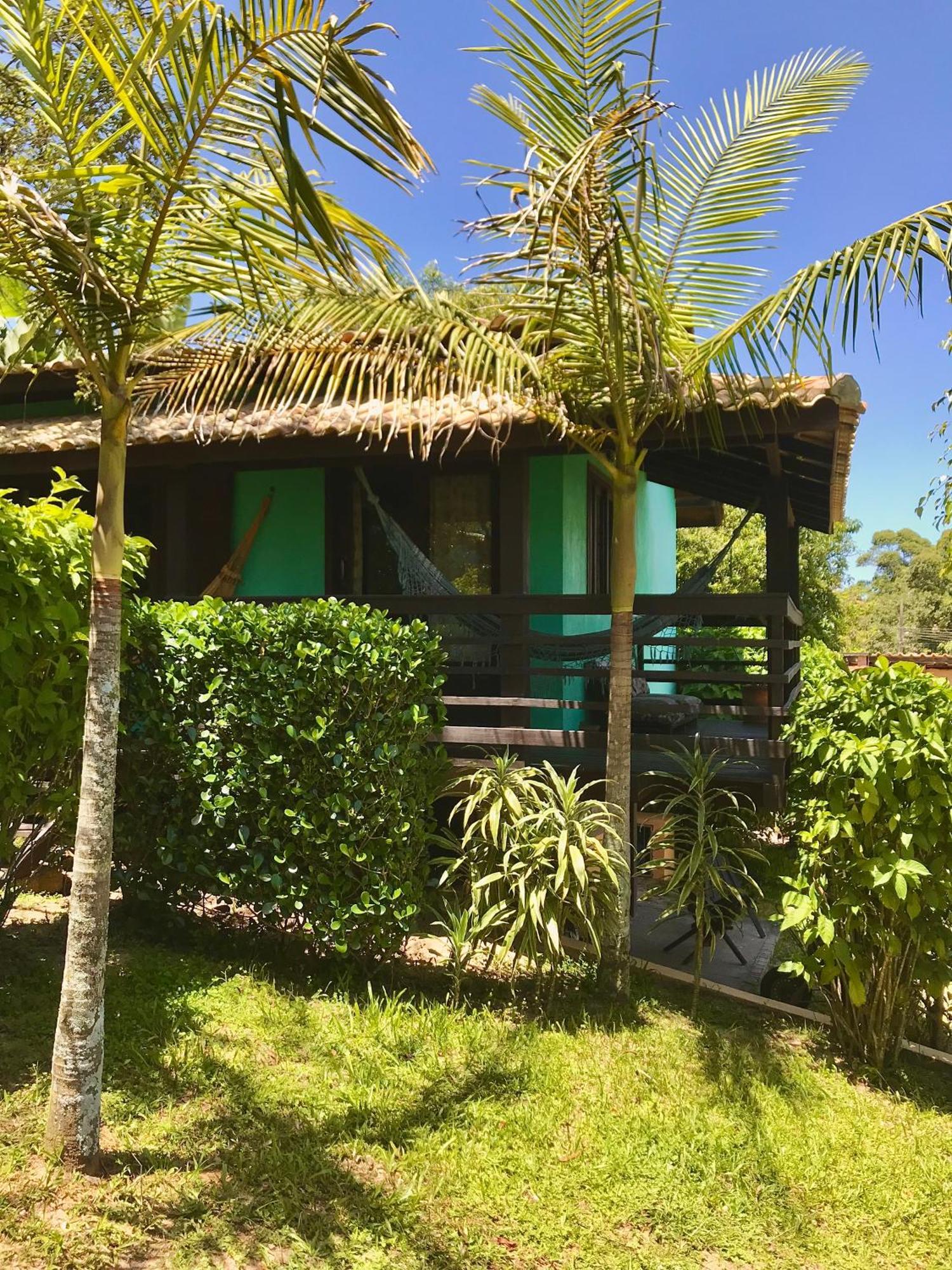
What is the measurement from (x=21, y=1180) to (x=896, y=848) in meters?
3.89

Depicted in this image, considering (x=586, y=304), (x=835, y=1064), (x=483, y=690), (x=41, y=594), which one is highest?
(x=586, y=304)

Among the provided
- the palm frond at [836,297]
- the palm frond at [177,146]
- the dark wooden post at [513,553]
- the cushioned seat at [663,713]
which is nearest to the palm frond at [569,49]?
the palm frond at [836,297]

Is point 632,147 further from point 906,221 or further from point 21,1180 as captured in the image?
point 21,1180

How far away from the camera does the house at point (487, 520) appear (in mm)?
5441

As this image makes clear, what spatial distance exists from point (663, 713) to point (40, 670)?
422 centimetres

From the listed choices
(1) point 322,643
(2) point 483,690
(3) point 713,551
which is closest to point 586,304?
(1) point 322,643

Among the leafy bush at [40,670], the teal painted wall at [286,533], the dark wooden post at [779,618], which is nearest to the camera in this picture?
the leafy bush at [40,670]

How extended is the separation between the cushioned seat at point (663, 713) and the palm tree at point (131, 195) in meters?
4.22

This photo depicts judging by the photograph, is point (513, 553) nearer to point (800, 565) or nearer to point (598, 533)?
point (598, 533)

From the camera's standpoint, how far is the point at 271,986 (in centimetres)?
457

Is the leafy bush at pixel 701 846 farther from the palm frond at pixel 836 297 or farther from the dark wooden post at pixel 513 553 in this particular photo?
the palm frond at pixel 836 297

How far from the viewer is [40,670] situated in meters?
3.92

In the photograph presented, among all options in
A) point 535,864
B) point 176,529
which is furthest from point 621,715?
point 176,529

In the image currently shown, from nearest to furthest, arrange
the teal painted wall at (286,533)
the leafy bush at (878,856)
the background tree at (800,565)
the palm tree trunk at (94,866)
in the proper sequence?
1. the palm tree trunk at (94,866)
2. the leafy bush at (878,856)
3. the teal painted wall at (286,533)
4. the background tree at (800,565)
